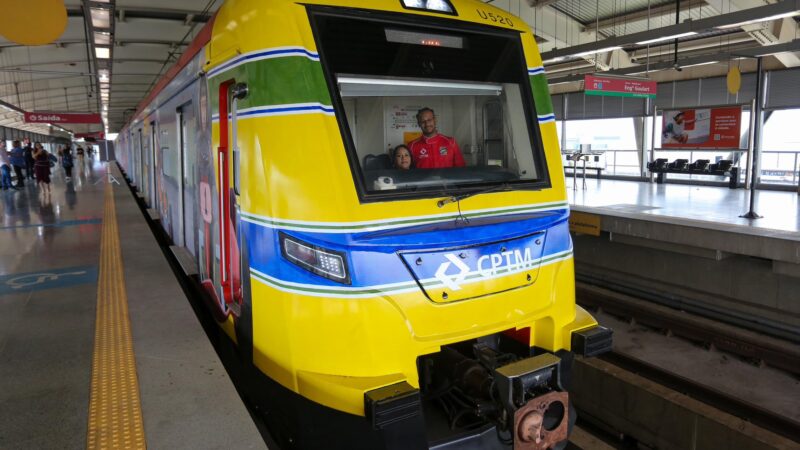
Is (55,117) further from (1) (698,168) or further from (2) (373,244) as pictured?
(2) (373,244)

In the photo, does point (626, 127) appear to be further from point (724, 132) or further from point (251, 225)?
point (251, 225)

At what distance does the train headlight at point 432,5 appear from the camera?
330cm

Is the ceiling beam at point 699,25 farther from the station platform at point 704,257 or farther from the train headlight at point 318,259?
the train headlight at point 318,259

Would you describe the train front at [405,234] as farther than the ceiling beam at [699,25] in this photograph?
No

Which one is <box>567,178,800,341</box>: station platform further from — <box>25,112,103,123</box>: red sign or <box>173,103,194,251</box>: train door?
<box>25,112,103,123</box>: red sign

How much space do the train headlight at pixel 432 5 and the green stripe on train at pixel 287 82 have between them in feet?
2.50

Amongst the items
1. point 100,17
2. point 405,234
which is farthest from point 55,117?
point 405,234

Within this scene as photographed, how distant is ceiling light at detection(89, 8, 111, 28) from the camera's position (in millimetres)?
10824

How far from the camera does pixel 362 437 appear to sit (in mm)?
2754

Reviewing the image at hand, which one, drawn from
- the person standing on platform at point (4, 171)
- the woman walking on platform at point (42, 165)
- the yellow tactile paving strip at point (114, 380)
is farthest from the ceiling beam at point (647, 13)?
the person standing on platform at point (4, 171)

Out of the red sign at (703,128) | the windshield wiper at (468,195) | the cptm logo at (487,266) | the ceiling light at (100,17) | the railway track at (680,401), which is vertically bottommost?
the railway track at (680,401)

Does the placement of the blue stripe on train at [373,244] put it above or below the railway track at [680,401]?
above

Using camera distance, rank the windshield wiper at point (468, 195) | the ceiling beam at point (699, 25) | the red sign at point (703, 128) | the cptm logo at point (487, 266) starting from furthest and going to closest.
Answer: the red sign at point (703, 128), the ceiling beam at point (699, 25), the windshield wiper at point (468, 195), the cptm logo at point (487, 266)

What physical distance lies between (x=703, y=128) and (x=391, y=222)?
13045 mm
